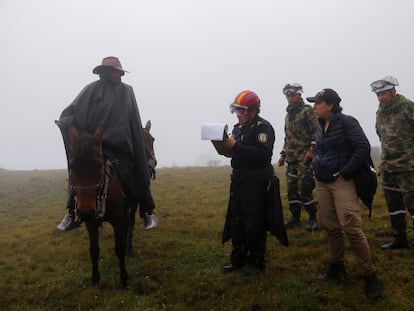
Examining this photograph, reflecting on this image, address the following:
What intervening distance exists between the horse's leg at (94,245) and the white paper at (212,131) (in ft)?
8.15

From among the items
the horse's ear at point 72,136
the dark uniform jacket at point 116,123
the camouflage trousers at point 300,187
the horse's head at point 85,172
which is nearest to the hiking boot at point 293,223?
the camouflage trousers at point 300,187

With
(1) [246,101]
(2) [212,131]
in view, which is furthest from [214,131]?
(1) [246,101]

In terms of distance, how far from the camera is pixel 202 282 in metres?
5.79

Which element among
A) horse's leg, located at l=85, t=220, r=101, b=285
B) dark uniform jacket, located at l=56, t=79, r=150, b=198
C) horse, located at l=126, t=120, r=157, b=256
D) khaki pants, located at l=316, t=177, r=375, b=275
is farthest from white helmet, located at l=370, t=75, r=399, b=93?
horse's leg, located at l=85, t=220, r=101, b=285

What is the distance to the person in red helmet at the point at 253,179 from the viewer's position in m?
5.46

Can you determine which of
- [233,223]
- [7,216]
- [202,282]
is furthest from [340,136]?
[7,216]

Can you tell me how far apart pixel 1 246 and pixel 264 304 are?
7748 millimetres

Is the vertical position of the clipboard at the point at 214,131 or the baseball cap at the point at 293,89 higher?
the baseball cap at the point at 293,89

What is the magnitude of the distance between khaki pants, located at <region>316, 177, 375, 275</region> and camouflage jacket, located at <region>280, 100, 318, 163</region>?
9.29 ft

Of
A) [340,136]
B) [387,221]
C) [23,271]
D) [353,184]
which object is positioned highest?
[340,136]

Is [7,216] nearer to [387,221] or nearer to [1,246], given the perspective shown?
[1,246]

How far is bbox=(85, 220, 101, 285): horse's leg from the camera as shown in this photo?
5668mm

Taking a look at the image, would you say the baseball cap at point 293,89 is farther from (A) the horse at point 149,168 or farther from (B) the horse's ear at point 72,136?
(B) the horse's ear at point 72,136

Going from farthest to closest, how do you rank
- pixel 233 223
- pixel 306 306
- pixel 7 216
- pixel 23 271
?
1. pixel 7 216
2. pixel 23 271
3. pixel 233 223
4. pixel 306 306
